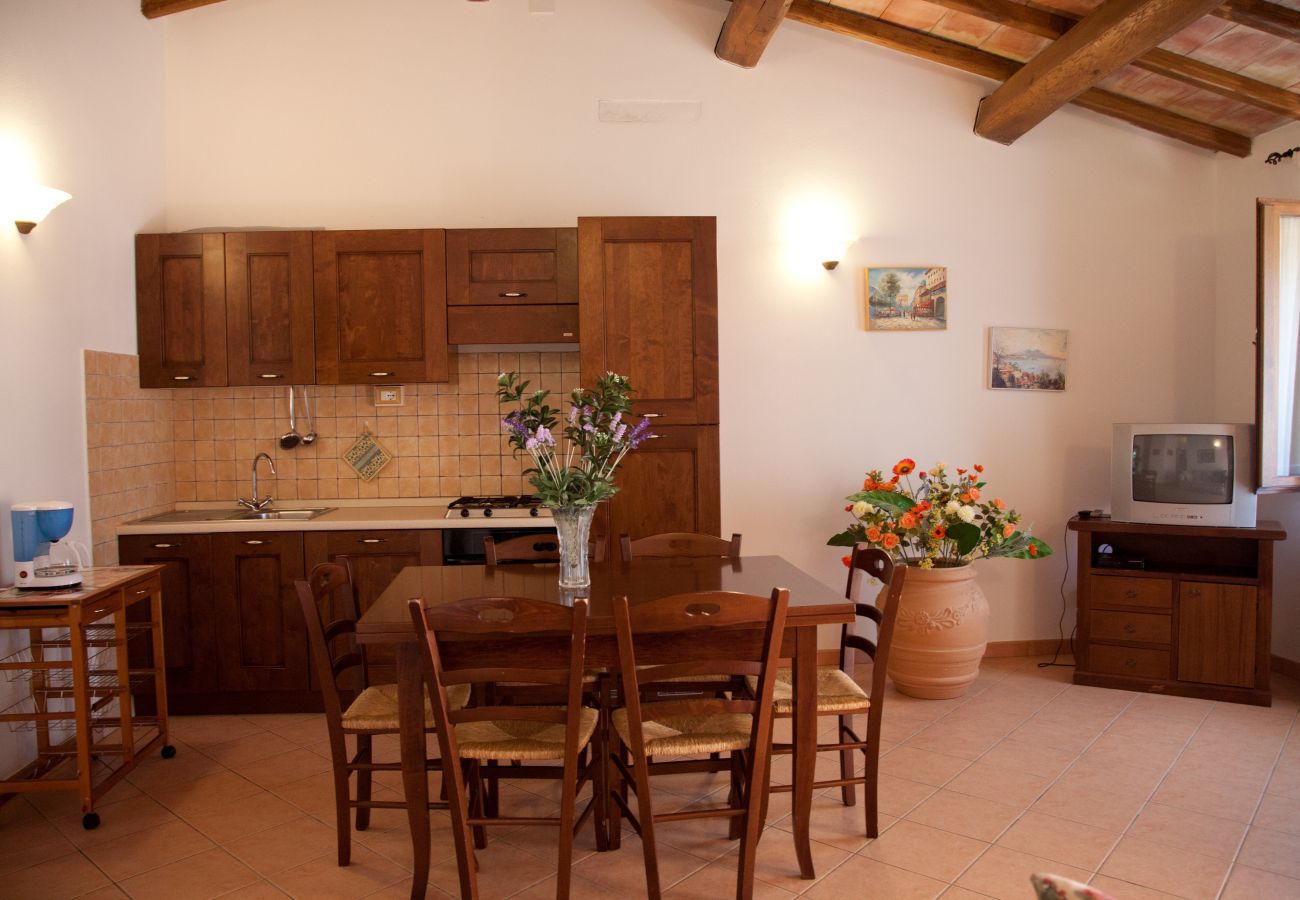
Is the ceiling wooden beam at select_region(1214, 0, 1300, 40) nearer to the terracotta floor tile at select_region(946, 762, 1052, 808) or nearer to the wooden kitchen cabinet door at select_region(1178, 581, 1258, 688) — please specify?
the wooden kitchen cabinet door at select_region(1178, 581, 1258, 688)

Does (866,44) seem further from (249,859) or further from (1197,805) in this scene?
(249,859)

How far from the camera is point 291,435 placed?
4.42 meters

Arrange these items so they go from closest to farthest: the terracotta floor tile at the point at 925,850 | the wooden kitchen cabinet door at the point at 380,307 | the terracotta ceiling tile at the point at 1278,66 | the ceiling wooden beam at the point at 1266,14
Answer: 1. the terracotta floor tile at the point at 925,850
2. the ceiling wooden beam at the point at 1266,14
3. the terracotta ceiling tile at the point at 1278,66
4. the wooden kitchen cabinet door at the point at 380,307

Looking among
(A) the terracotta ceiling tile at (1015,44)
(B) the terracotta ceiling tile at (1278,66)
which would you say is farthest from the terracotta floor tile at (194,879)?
(B) the terracotta ceiling tile at (1278,66)

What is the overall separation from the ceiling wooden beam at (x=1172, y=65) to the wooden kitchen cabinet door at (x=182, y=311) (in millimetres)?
3378

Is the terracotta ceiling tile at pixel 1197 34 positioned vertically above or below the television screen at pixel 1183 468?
above

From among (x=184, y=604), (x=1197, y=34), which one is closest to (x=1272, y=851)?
→ (x=1197, y=34)

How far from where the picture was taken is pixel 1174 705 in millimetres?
3908

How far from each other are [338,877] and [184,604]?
183 centimetres

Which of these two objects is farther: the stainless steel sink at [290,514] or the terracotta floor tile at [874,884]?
the stainless steel sink at [290,514]

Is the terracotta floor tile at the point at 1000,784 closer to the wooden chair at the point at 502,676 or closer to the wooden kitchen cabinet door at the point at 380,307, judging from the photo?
the wooden chair at the point at 502,676

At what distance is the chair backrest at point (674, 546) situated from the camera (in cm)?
320

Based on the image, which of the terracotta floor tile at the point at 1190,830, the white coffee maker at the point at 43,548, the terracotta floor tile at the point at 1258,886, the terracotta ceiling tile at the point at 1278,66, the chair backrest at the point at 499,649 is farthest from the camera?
the terracotta ceiling tile at the point at 1278,66

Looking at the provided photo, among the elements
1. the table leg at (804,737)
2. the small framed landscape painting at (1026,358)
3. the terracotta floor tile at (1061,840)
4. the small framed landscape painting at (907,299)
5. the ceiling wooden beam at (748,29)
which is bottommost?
the terracotta floor tile at (1061,840)
